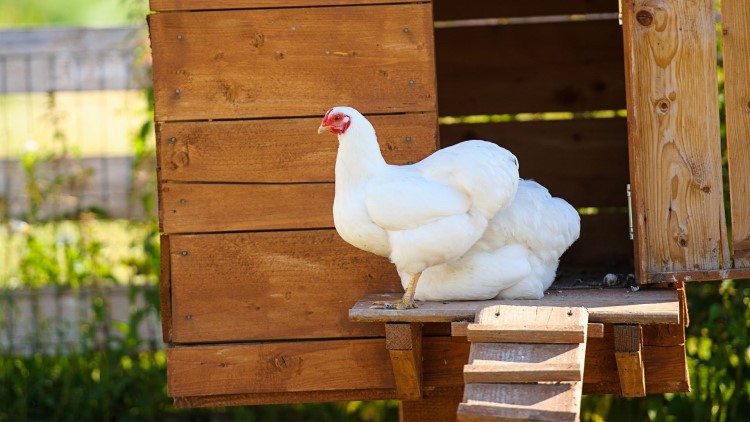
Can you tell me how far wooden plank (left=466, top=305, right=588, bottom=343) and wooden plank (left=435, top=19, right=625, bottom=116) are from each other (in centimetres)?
224

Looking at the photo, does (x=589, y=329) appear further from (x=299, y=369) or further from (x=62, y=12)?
(x=62, y=12)

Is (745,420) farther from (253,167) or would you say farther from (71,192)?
(71,192)

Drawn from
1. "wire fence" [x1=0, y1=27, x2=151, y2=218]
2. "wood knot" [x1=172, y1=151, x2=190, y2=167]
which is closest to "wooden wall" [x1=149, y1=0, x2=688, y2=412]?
"wood knot" [x1=172, y1=151, x2=190, y2=167]

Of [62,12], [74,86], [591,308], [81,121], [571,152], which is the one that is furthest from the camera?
[62,12]

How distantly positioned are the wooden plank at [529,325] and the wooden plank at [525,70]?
2.24 meters

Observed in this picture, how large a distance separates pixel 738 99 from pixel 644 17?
0.42 meters

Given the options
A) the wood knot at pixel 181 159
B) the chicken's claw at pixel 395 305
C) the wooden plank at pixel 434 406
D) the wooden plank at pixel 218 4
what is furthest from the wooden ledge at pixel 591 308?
the wooden plank at pixel 218 4

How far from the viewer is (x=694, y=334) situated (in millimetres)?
4875

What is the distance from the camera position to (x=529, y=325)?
289 centimetres

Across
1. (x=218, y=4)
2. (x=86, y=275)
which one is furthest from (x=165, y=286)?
(x=86, y=275)

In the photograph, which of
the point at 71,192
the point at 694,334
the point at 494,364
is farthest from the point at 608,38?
the point at 71,192

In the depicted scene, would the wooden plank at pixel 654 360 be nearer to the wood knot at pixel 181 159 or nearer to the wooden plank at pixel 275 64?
the wooden plank at pixel 275 64

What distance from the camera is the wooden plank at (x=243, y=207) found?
352 cm

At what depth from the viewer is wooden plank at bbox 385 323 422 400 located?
315 centimetres
